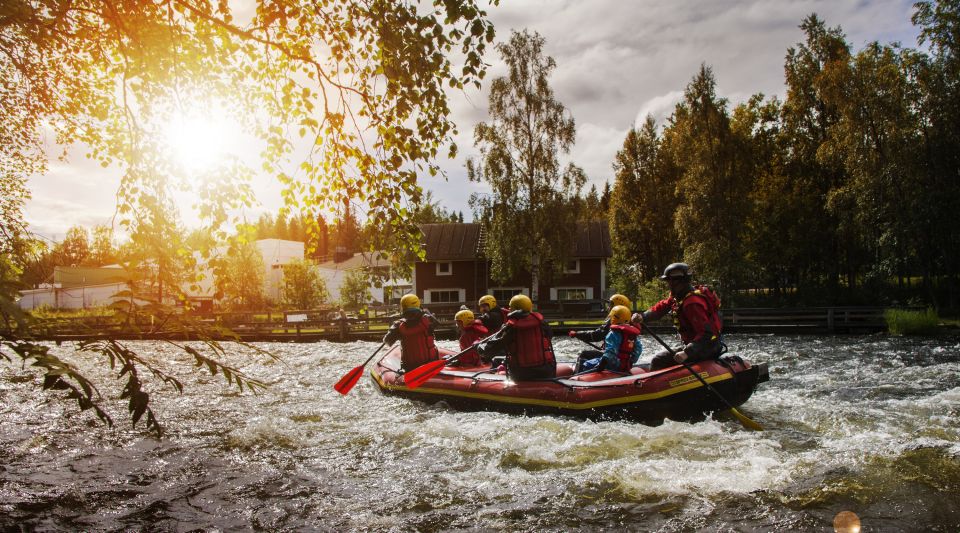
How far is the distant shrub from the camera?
66.4 ft

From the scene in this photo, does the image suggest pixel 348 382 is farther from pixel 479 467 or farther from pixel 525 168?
pixel 525 168

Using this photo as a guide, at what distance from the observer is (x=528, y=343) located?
31.7ft

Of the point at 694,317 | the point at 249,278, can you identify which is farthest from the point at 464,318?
the point at 249,278

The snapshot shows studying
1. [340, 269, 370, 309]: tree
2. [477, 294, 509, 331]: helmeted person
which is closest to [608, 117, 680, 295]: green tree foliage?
[340, 269, 370, 309]: tree

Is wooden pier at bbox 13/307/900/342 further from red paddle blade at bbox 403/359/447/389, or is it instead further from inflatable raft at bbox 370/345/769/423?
inflatable raft at bbox 370/345/769/423

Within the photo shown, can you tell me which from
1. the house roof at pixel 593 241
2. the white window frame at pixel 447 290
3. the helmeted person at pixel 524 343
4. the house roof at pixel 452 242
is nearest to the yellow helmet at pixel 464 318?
the helmeted person at pixel 524 343

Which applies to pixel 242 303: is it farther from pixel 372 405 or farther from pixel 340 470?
pixel 340 470

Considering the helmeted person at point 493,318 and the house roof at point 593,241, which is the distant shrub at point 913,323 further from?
the house roof at point 593,241

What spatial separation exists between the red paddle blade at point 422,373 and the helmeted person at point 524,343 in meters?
1.12

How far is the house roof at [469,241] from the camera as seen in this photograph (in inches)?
1428

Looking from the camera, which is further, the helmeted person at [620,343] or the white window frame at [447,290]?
the white window frame at [447,290]

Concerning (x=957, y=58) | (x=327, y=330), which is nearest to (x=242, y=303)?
(x=327, y=330)

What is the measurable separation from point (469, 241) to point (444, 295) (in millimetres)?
3726

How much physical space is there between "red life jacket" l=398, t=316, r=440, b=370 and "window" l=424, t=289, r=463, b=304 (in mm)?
26088
